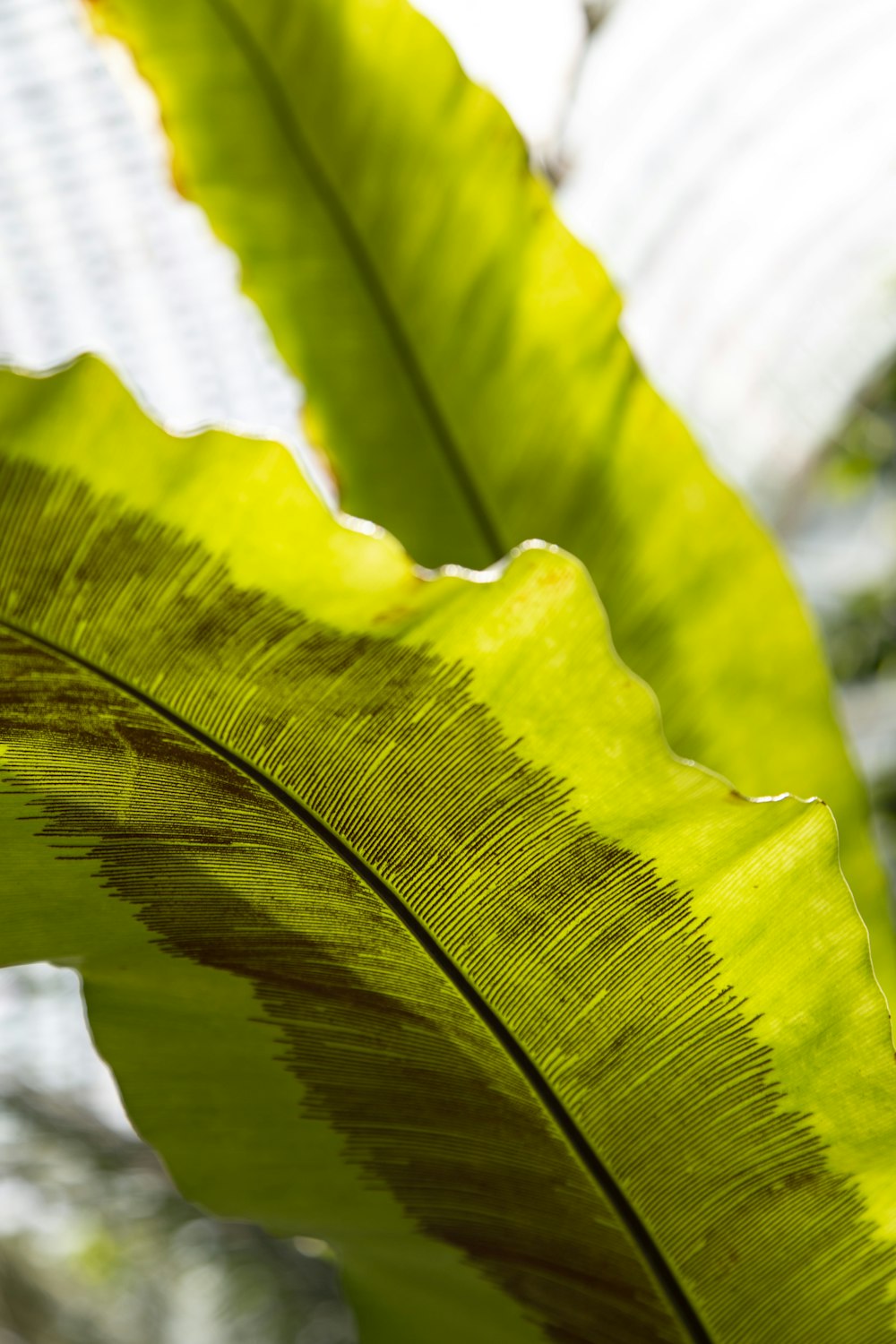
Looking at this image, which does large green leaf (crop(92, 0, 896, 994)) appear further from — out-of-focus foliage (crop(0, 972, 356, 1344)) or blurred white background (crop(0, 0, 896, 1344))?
out-of-focus foliage (crop(0, 972, 356, 1344))

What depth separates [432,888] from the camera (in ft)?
1.22

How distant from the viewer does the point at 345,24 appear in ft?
2.16

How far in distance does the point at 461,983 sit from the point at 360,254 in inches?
19.6

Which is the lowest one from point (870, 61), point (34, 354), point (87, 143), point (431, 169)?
point (34, 354)

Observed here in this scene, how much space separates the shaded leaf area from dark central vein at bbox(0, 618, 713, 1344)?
1.20m

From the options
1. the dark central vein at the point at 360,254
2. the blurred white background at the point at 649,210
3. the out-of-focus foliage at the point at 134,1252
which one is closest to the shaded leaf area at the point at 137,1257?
the out-of-focus foliage at the point at 134,1252

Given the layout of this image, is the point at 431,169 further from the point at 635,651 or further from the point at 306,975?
the point at 306,975

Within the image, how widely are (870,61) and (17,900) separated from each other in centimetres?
94

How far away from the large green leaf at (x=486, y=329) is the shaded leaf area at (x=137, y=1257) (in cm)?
118

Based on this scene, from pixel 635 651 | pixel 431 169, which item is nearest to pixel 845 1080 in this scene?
pixel 635 651

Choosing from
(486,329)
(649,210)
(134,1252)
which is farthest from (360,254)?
(134,1252)

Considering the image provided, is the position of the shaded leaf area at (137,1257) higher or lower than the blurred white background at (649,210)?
lower

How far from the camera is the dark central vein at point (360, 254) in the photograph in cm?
68

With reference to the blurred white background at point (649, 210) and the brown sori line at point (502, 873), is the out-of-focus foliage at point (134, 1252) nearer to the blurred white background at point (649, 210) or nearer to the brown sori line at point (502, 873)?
the blurred white background at point (649, 210)
